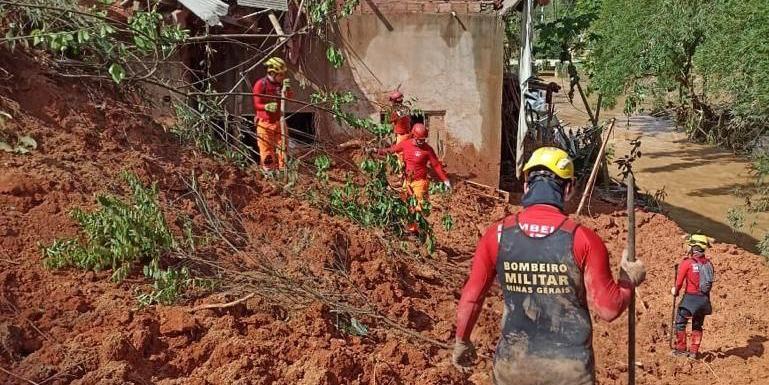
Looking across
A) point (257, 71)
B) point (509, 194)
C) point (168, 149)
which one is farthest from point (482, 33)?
point (168, 149)

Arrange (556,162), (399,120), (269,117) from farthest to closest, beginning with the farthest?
(399,120)
(269,117)
(556,162)

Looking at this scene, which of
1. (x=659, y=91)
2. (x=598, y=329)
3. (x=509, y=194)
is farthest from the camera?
(x=659, y=91)

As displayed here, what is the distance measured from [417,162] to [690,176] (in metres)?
12.5

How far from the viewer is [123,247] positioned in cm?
438

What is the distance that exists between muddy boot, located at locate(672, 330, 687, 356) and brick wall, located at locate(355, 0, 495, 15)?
6.02 m

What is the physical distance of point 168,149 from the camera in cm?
636

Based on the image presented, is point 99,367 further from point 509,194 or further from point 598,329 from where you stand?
point 509,194

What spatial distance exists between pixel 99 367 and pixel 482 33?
854 centimetres

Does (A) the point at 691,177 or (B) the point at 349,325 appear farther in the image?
(A) the point at 691,177

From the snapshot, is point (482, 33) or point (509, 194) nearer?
point (482, 33)

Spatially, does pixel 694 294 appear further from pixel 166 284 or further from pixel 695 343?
pixel 166 284

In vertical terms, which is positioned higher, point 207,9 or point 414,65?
point 207,9

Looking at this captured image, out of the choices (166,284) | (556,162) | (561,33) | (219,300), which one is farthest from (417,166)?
(561,33)

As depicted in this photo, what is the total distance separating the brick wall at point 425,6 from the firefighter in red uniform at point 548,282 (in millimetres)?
7798
